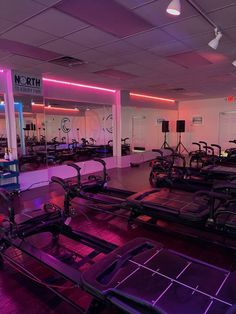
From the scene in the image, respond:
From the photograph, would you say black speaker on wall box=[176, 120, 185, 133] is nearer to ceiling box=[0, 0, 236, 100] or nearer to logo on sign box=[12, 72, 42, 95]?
ceiling box=[0, 0, 236, 100]

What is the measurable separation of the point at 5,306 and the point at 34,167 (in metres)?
4.34

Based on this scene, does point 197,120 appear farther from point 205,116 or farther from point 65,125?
point 65,125

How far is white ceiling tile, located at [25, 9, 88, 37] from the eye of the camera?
8.51ft

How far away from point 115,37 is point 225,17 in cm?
137

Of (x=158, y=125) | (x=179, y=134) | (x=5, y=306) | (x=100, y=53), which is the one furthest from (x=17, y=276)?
(x=179, y=134)

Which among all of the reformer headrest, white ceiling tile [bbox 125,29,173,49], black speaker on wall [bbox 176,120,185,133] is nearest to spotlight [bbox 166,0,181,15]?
white ceiling tile [bbox 125,29,173,49]

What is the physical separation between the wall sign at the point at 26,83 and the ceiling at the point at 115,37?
0.25 meters

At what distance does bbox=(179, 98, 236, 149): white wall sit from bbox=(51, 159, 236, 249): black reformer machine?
7977mm

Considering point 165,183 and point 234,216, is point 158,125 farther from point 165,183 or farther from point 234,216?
point 234,216

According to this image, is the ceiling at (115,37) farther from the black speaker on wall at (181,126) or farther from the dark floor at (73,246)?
the black speaker on wall at (181,126)

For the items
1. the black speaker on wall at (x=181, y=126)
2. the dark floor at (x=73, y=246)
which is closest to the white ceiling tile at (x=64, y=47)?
the dark floor at (x=73, y=246)

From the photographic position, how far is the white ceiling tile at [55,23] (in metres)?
2.59

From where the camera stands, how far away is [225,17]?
2.66 m

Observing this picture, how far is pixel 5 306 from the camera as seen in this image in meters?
2.04
